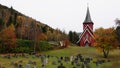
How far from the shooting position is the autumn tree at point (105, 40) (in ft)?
193

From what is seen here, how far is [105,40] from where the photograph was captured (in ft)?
195

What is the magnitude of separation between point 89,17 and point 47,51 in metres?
28.0

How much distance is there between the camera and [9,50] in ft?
227

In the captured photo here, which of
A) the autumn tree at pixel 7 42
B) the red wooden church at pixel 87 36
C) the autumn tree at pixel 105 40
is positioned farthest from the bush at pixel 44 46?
the red wooden church at pixel 87 36

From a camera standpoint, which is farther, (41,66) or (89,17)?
(89,17)

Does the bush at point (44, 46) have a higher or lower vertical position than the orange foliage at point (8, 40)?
lower

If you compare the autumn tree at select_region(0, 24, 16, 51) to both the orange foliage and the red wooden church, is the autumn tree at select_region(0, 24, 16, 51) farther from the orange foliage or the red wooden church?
the red wooden church

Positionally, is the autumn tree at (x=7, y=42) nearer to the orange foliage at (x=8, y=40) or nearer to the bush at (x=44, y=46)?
the orange foliage at (x=8, y=40)

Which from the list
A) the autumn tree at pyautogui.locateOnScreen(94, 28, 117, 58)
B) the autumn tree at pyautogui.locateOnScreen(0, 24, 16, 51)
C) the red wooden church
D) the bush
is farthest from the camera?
the red wooden church

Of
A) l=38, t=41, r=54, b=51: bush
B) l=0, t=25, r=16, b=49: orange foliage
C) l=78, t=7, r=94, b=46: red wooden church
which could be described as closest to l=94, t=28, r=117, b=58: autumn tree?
l=38, t=41, r=54, b=51: bush

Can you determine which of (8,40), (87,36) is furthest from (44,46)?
(87,36)

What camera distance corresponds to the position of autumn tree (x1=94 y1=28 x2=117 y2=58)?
5887cm

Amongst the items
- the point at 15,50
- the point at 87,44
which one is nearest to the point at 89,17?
the point at 87,44

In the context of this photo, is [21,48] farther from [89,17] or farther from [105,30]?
[89,17]
